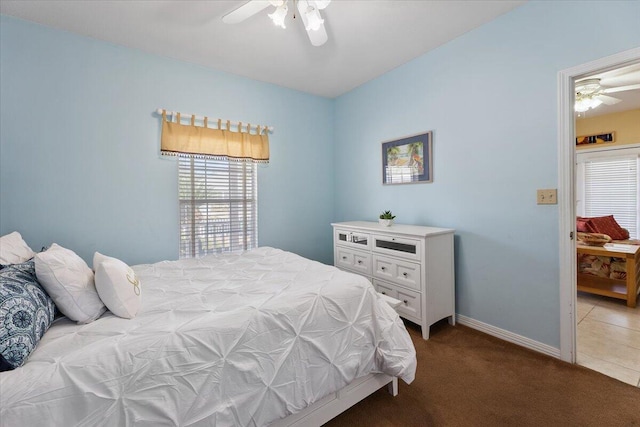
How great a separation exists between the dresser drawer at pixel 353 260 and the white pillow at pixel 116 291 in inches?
78.2

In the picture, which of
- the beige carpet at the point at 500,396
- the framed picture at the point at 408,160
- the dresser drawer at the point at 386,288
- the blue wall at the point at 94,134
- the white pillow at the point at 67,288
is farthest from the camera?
the framed picture at the point at 408,160

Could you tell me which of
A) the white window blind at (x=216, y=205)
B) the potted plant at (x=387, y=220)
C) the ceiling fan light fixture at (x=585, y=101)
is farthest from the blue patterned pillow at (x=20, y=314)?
the ceiling fan light fixture at (x=585, y=101)

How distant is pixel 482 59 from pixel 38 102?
12.2ft

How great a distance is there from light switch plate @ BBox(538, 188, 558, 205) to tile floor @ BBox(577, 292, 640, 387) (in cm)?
114

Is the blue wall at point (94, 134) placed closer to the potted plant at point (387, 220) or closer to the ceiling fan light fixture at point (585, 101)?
the potted plant at point (387, 220)

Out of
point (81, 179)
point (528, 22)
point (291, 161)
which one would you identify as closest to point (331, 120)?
point (291, 161)

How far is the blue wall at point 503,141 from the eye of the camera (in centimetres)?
194

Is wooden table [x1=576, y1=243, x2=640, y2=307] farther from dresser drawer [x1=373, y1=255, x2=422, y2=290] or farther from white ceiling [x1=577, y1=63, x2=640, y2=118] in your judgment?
dresser drawer [x1=373, y1=255, x2=422, y2=290]

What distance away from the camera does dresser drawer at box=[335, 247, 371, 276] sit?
2.77 metres

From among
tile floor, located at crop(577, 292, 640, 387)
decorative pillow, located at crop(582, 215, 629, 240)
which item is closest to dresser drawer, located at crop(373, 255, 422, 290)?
tile floor, located at crop(577, 292, 640, 387)

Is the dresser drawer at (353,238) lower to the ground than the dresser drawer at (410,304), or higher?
higher

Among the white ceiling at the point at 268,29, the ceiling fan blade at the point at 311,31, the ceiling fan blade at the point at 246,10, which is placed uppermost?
the white ceiling at the point at 268,29

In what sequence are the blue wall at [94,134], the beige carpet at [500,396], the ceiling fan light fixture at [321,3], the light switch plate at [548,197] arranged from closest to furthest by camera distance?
1. the beige carpet at [500,396]
2. the ceiling fan light fixture at [321,3]
3. the light switch plate at [548,197]
4. the blue wall at [94,134]

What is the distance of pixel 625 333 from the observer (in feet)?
7.52
